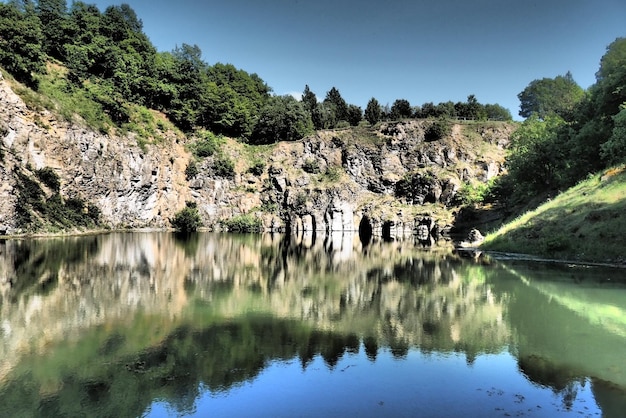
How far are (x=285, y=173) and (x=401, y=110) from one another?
1386 inches

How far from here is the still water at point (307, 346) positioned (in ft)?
25.4

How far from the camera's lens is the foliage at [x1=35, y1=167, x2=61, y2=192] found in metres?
52.2

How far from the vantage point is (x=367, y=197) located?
290 ft

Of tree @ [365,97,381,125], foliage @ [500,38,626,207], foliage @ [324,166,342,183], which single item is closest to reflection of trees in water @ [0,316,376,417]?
foliage @ [500,38,626,207]

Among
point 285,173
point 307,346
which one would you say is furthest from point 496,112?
point 307,346

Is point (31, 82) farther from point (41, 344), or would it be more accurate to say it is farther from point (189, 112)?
point (41, 344)

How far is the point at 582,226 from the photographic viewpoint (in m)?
29.7

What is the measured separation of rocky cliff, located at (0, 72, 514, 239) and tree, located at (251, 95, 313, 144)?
3582mm

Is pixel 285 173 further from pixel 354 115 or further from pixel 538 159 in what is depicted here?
pixel 538 159

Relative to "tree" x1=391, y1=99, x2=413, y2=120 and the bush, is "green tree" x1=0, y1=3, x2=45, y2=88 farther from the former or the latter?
"tree" x1=391, y1=99, x2=413, y2=120

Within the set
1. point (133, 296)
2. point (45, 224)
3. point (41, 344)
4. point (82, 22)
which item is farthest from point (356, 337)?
point (82, 22)

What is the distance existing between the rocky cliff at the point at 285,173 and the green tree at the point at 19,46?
357 centimetres

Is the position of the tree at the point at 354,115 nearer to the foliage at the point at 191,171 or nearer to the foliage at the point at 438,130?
the foliage at the point at 438,130

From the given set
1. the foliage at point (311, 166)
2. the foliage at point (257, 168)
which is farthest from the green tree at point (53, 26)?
the foliage at point (311, 166)
